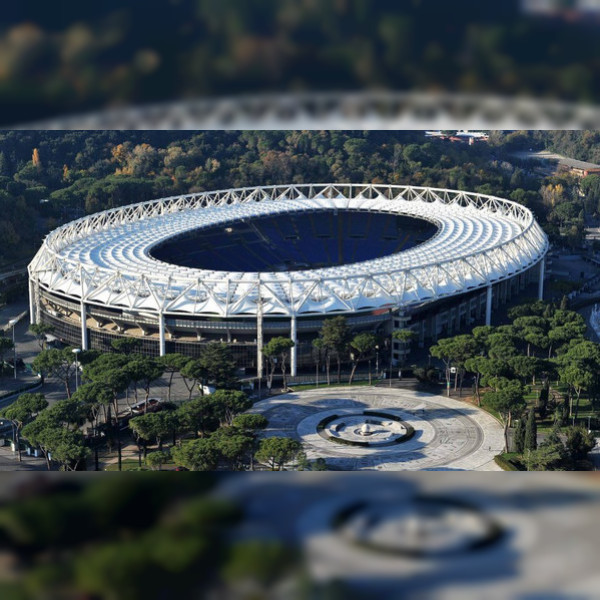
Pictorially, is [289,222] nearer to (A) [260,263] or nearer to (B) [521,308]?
(A) [260,263]

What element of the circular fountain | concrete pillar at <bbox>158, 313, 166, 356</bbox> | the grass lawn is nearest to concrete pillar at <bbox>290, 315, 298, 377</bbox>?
the grass lawn

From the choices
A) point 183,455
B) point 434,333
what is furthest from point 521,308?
point 183,455

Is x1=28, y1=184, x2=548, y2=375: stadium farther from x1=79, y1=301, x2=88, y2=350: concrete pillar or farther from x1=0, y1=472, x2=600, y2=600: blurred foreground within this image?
x1=0, y1=472, x2=600, y2=600: blurred foreground

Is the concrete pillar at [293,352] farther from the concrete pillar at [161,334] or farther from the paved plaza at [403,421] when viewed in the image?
the concrete pillar at [161,334]

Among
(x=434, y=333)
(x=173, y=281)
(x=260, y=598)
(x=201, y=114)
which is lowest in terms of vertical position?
(x=434, y=333)

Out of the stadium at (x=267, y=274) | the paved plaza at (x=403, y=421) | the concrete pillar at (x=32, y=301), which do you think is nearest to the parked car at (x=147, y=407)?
the paved plaza at (x=403, y=421)
